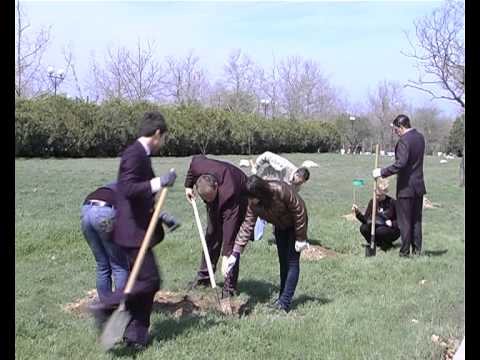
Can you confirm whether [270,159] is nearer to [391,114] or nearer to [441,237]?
[441,237]

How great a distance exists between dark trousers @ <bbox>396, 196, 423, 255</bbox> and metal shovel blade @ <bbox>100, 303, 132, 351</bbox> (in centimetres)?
526

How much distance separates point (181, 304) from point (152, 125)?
7.80 ft

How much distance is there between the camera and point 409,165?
8.72 m

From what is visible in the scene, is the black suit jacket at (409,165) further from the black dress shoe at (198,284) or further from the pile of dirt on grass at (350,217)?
the black dress shoe at (198,284)

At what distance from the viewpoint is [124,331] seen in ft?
15.4

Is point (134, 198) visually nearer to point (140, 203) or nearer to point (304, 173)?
point (140, 203)

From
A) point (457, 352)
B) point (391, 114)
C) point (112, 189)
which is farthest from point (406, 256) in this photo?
point (391, 114)

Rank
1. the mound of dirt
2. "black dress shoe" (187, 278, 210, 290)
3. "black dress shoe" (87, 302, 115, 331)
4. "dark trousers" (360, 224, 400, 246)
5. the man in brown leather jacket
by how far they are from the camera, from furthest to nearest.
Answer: the mound of dirt, "dark trousers" (360, 224, 400, 246), "black dress shoe" (187, 278, 210, 290), the man in brown leather jacket, "black dress shoe" (87, 302, 115, 331)

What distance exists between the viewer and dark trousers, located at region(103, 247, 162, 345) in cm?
448

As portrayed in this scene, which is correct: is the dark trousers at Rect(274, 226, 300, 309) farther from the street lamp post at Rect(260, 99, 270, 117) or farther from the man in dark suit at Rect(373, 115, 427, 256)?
the street lamp post at Rect(260, 99, 270, 117)

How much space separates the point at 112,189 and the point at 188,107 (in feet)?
55.9

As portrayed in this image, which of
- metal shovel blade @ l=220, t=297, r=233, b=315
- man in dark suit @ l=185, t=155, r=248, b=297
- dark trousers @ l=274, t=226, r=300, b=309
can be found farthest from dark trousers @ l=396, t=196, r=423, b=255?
metal shovel blade @ l=220, t=297, r=233, b=315

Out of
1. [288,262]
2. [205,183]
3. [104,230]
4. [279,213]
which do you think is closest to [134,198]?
[104,230]

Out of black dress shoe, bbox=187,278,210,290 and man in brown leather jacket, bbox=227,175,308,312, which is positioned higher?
man in brown leather jacket, bbox=227,175,308,312
